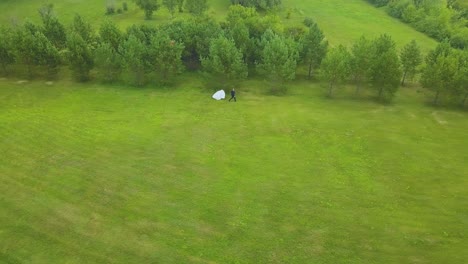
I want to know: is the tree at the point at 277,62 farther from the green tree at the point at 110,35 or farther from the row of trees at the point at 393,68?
the green tree at the point at 110,35

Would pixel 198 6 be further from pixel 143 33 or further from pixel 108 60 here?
pixel 108 60

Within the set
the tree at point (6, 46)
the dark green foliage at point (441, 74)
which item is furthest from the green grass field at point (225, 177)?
the tree at point (6, 46)

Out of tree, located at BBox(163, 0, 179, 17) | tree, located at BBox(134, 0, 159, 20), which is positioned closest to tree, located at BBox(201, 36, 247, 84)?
tree, located at BBox(134, 0, 159, 20)

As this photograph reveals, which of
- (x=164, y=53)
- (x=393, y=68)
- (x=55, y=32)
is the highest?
(x=393, y=68)

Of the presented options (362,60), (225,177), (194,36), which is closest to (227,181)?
(225,177)

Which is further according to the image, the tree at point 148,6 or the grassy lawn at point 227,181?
the tree at point 148,6

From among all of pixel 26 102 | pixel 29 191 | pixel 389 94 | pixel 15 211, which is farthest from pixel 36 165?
pixel 389 94

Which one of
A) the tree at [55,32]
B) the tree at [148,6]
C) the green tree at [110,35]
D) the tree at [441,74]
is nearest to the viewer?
the tree at [441,74]
